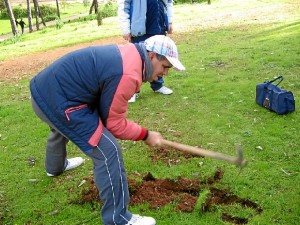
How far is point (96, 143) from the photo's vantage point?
132 inches

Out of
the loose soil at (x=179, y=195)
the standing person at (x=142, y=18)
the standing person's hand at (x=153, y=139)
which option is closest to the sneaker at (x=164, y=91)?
the standing person at (x=142, y=18)

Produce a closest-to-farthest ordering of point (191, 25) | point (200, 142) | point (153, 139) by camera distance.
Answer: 1. point (153, 139)
2. point (200, 142)
3. point (191, 25)

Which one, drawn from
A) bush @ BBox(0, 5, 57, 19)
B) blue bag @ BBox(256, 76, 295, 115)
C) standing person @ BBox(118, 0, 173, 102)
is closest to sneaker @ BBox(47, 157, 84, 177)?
standing person @ BBox(118, 0, 173, 102)

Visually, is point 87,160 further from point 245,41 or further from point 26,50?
point 26,50

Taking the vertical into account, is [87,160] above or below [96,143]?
below

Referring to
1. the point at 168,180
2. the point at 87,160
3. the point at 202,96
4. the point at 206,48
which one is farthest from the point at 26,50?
the point at 168,180

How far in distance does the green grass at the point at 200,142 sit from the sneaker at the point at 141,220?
0.14m

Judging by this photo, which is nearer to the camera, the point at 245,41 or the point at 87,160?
the point at 87,160

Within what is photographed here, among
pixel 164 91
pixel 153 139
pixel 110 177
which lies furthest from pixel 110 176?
pixel 164 91

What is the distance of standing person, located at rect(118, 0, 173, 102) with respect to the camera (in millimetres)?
6488

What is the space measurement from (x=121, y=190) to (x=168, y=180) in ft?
3.81

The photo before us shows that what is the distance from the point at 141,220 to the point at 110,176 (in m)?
0.60

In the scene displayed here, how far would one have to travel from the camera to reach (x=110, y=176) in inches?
133

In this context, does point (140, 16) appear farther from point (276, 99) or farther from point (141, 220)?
point (141, 220)
